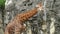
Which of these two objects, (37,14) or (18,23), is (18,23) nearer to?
(18,23)

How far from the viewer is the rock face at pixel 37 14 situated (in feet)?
8.63

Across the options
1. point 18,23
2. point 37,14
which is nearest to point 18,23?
point 18,23

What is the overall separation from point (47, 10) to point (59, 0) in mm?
218

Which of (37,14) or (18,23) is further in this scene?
(18,23)

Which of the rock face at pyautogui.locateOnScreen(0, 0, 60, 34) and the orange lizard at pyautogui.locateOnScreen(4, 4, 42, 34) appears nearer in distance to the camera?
the rock face at pyautogui.locateOnScreen(0, 0, 60, 34)

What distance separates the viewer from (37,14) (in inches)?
111

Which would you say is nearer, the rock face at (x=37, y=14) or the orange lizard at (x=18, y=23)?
the rock face at (x=37, y=14)

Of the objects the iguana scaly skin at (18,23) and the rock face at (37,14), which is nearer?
the rock face at (37,14)

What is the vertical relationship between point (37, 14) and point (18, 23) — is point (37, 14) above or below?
above

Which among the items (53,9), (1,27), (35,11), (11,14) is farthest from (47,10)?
(1,27)

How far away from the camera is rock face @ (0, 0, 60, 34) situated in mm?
2629

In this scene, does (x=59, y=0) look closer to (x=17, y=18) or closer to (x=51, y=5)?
(x=51, y=5)

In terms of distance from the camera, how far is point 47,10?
266 centimetres

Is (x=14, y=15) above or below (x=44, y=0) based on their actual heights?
below
